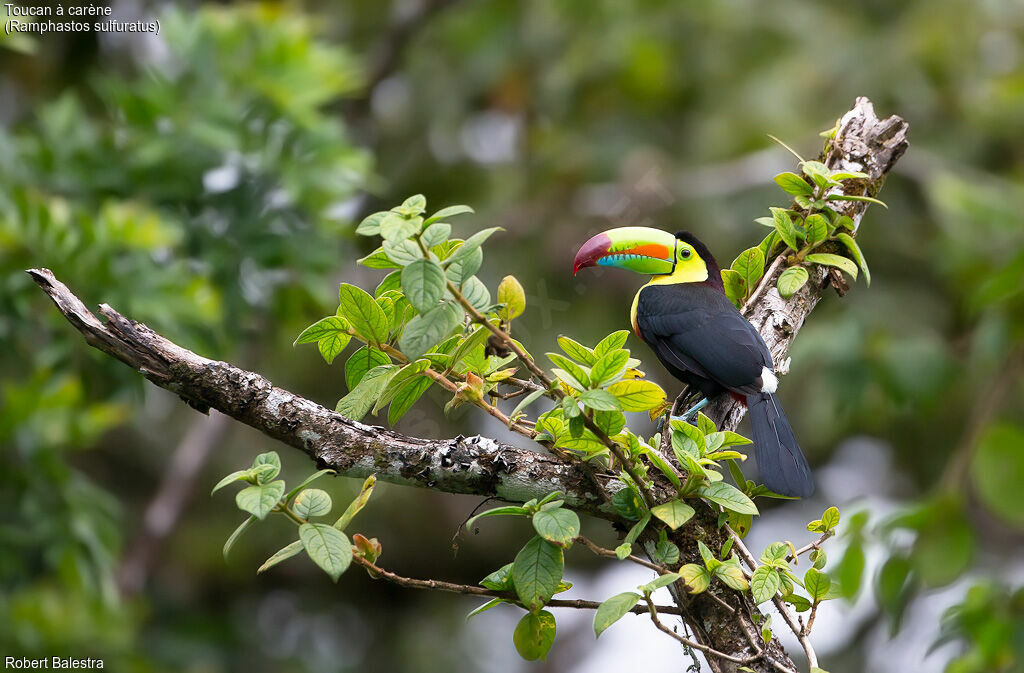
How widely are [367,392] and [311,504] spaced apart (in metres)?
0.23

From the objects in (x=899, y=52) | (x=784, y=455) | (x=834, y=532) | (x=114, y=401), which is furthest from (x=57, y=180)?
(x=899, y=52)

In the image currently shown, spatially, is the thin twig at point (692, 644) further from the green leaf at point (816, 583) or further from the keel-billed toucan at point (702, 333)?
the keel-billed toucan at point (702, 333)

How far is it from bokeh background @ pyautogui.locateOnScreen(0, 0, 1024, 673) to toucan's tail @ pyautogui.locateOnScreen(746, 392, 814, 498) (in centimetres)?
51

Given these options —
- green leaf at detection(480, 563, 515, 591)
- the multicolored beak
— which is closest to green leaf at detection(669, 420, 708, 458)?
green leaf at detection(480, 563, 515, 591)

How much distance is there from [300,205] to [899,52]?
458cm

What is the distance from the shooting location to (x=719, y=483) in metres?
1.86

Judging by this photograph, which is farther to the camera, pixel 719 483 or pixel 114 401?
pixel 114 401

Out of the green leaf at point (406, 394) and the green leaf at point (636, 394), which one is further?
the green leaf at point (406, 394)

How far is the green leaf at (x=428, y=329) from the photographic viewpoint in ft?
5.57

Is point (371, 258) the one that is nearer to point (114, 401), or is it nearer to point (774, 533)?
point (114, 401)

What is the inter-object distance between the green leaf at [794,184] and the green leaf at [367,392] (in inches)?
40.9
